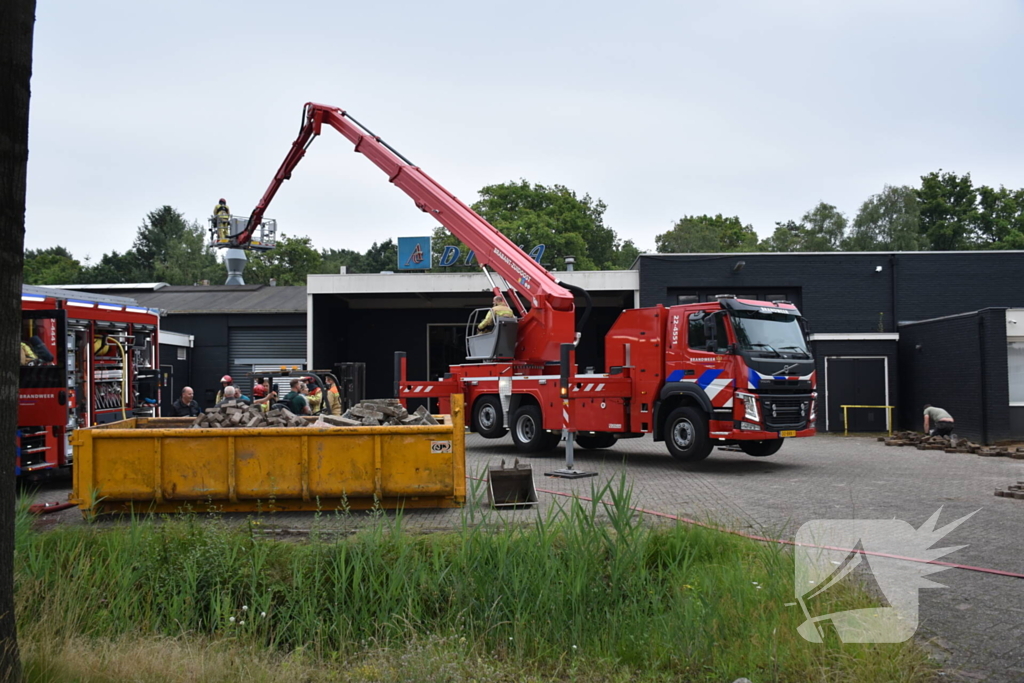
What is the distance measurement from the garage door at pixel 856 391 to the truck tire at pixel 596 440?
922 cm

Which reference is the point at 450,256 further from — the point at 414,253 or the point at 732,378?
the point at 732,378

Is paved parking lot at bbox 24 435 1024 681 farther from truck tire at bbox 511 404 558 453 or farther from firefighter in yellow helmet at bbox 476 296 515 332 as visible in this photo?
firefighter in yellow helmet at bbox 476 296 515 332

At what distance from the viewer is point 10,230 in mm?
4176

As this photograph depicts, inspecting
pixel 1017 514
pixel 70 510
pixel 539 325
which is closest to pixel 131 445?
pixel 70 510

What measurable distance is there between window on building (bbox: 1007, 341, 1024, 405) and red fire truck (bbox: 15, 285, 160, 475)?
769 inches

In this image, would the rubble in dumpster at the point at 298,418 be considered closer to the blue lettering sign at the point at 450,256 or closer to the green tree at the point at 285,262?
the blue lettering sign at the point at 450,256

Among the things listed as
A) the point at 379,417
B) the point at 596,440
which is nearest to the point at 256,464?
the point at 379,417

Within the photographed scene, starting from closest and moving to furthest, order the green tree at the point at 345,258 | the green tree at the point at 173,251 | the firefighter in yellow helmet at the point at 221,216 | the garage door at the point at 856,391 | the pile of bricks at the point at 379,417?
the pile of bricks at the point at 379,417
the garage door at the point at 856,391
the firefighter in yellow helmet at the point at 221,216
the green tree at the point at 173,251
the green tree at the point at 345,258

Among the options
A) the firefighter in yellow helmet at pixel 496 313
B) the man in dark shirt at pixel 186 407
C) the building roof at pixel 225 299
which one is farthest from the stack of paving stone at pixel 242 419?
the building roof at pixel 225 299

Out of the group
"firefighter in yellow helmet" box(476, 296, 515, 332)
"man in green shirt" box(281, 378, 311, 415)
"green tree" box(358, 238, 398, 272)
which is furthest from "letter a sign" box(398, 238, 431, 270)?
"green tree" box(358, 238, 398, 272)

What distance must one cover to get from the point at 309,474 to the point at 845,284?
20.4m

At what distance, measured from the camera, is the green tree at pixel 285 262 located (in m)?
70.1

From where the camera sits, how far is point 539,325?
15.7 metres

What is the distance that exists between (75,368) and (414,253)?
15957 millimetres
